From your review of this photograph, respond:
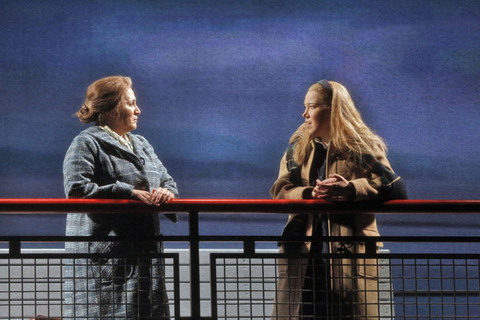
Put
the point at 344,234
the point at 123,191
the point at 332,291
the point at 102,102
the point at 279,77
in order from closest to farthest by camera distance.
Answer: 1. the point at 332,291
2. the point at 123,191
3. the point at 344,234
4. the point at 102,102
5. the point at 279,77

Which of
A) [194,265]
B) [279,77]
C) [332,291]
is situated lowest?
[332,291]

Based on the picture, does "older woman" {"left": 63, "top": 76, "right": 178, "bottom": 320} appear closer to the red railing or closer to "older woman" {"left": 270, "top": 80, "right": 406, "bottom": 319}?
the red railing

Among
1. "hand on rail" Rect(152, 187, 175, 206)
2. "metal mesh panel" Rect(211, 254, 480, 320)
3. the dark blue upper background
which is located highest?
the dark blue upper background

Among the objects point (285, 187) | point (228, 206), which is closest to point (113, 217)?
point (228, 206)

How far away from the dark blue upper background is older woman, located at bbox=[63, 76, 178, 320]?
6.08 ft

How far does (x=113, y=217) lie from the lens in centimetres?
252

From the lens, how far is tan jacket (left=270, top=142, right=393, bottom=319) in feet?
8.04

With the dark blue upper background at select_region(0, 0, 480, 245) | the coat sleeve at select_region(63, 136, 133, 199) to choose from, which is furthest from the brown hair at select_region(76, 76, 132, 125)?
the dark blue upper background at select_region(0, 0, 480, 245)

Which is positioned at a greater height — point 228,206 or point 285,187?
point 285,187

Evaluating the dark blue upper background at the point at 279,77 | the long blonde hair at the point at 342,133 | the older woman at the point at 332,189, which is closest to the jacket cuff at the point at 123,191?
the older woman at the point at 332,189

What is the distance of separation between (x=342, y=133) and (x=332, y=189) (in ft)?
1.61

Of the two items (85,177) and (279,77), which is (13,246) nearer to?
(85,177)

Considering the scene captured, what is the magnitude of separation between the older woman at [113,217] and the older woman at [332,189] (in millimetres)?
563

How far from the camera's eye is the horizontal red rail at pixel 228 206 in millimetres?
2168
